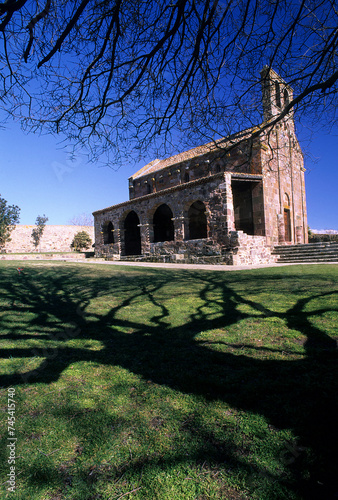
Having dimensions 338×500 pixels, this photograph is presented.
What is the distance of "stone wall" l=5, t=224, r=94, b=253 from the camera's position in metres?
32.7

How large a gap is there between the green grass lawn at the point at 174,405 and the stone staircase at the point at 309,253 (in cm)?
971

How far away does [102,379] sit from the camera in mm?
2404

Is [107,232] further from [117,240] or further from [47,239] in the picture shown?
[47,239]

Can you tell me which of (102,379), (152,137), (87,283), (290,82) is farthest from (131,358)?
(87,283)

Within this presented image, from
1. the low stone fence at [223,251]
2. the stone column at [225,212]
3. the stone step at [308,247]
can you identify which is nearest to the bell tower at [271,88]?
the low stone fence at [223,251]

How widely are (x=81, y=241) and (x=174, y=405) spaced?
1357 inches

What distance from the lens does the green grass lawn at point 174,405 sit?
4.51ft

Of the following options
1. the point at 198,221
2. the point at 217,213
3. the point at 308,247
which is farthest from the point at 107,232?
the point at 308,247

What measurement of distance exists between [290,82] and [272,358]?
3.61 m

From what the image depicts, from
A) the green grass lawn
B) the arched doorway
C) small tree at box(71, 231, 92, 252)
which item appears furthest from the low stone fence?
small tree at box(71, 231, 92, 252)

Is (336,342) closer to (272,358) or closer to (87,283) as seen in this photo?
(272,358)

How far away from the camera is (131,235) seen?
22.5 metres

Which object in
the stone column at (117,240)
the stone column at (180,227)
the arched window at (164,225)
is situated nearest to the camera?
the stone column at (180,227)

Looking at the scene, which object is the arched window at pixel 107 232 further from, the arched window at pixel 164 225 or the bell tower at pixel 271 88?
the bell tower at pixel 271 88
